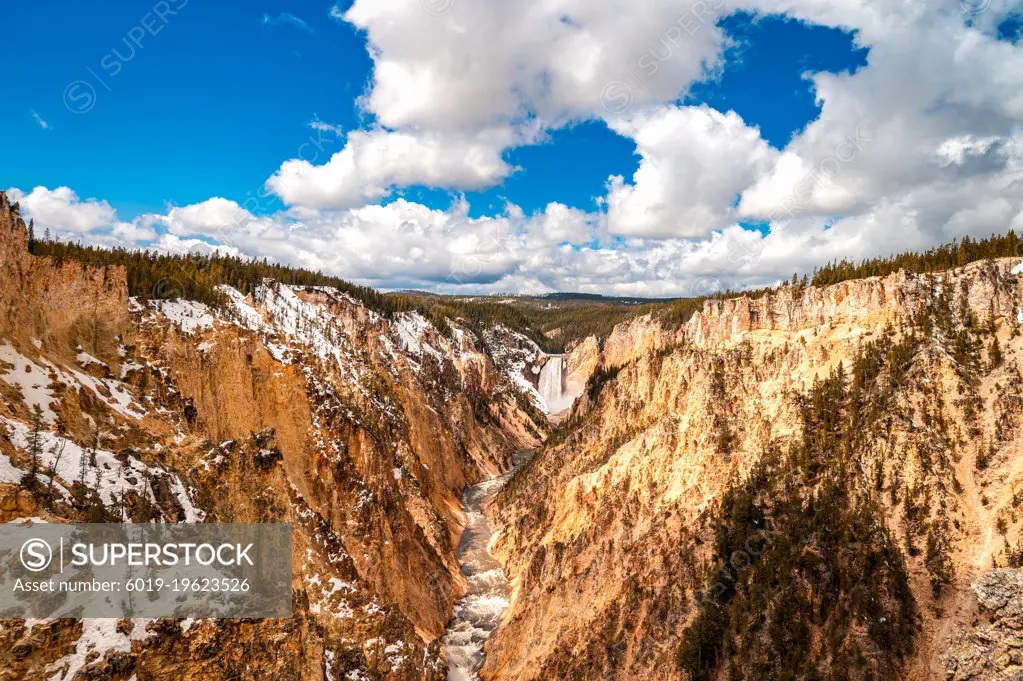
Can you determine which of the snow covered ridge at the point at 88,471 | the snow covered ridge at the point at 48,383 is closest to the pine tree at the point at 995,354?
the snow covered ridge at the point at 88,471

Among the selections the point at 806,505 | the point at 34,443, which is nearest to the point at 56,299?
the point at 34,443

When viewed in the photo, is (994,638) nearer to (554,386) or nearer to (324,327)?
(324,327)

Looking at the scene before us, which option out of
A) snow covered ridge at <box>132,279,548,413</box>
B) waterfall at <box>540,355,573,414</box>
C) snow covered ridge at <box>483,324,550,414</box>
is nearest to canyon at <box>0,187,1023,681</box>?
snow covered ridge at <box>132,279,548,413</box>

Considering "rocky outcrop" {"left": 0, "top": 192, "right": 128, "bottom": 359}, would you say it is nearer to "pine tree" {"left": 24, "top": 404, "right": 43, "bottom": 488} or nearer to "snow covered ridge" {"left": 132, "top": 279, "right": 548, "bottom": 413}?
"snow covered ridge" {"left": 132, "top": 279, "right": 548, "bottom": 413}

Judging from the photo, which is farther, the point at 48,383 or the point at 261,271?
the point at 261,271

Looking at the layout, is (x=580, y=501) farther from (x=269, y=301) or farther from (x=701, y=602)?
(x=269, y=301)
